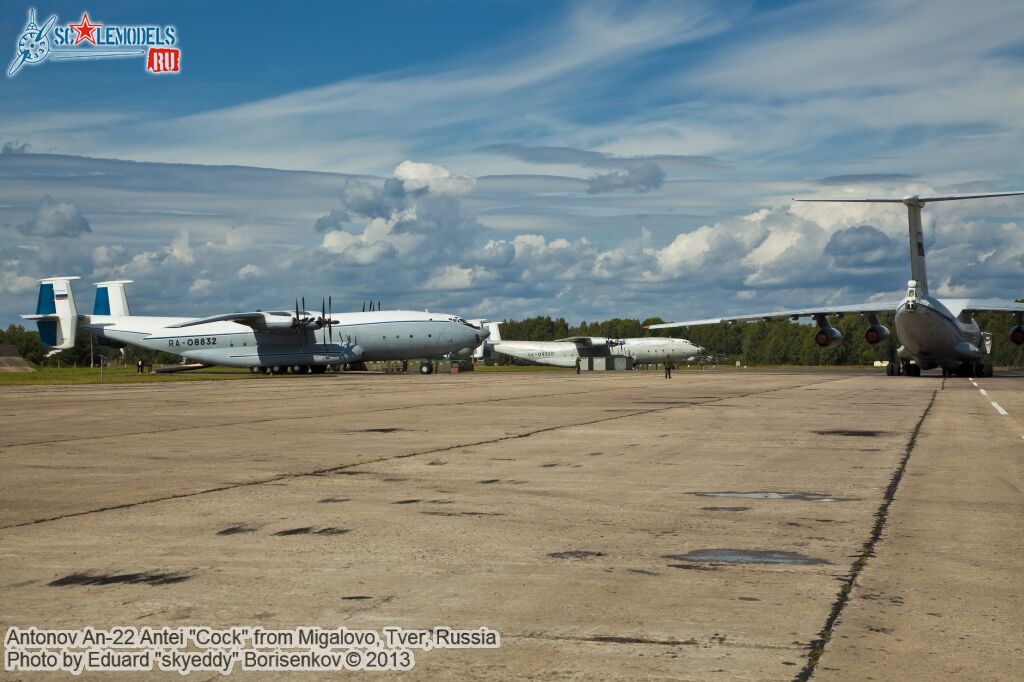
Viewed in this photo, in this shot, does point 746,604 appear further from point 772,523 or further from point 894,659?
point 772,523

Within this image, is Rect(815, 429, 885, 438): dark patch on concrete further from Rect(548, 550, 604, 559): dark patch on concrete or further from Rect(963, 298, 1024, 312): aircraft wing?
Rect(963, 298, 1024, 312): aircraft wing

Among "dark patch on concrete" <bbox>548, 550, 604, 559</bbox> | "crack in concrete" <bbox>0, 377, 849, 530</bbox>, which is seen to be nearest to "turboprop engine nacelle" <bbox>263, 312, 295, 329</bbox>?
"crack in concrete" <bbox>0, 377, 849, 530</bbox>

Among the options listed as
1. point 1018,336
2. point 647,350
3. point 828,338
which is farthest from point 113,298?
point 1018,336

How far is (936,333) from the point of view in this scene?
5009 cm

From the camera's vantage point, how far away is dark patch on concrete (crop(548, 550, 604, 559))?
7.87 metres

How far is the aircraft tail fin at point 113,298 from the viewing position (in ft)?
284

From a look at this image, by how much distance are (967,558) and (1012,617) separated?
1.87 m

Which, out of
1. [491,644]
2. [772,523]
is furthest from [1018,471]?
[491,644]

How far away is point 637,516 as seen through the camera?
32.5 ft

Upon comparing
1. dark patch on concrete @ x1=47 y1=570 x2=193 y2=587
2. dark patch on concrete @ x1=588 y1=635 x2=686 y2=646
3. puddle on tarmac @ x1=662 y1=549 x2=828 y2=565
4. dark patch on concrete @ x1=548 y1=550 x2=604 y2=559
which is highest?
dark patch on concrete @ x1=47 y1=570 x2=193 y2=587

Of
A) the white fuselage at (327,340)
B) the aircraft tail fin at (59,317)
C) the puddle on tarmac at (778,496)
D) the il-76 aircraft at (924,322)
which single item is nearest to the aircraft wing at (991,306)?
the il-76 aircraft at (924,322)

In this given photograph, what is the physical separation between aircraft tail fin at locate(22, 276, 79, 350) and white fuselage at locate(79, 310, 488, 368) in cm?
525

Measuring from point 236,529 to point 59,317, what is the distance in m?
75.3

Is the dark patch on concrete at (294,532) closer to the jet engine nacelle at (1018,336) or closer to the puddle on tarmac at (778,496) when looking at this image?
the puddle on tarmac at (778,496)
